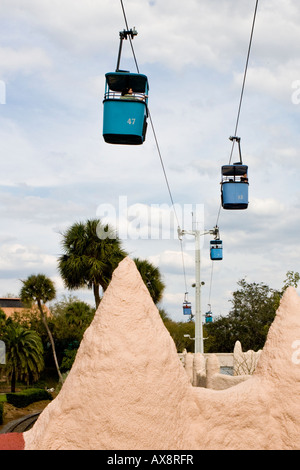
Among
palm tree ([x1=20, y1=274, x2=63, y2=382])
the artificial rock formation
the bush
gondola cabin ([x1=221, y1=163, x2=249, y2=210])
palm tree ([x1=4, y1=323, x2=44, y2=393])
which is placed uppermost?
gondola cabin ([x1=221, y1=163, x2=249, y2=210])

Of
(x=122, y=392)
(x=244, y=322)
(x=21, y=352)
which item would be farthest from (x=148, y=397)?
(x=244, y=322)

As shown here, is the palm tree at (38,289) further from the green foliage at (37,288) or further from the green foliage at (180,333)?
the green foliage at (180,333)

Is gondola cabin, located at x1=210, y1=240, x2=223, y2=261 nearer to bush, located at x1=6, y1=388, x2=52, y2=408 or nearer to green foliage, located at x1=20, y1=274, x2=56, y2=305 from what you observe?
bush, located at x1=6, y1=388, x2=52, y2=408

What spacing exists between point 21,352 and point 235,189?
2176 cm

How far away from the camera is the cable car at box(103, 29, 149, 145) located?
25.4 ft

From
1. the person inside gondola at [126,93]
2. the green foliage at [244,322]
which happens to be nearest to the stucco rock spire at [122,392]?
the person inside gondola at [126,93]

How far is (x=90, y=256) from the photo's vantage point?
86.3ft

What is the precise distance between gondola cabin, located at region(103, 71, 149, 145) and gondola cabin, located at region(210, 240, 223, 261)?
1337 centimetres

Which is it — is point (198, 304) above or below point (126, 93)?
below

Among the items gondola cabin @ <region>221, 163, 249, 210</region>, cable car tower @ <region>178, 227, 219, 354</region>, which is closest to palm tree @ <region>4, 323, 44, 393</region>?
cable car tower @ <region>178, 227, 219, 354</region>

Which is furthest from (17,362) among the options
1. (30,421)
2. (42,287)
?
(30,421)

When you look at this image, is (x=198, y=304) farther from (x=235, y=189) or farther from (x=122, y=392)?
(x=122, y=392)

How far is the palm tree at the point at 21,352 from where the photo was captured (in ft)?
98.8
